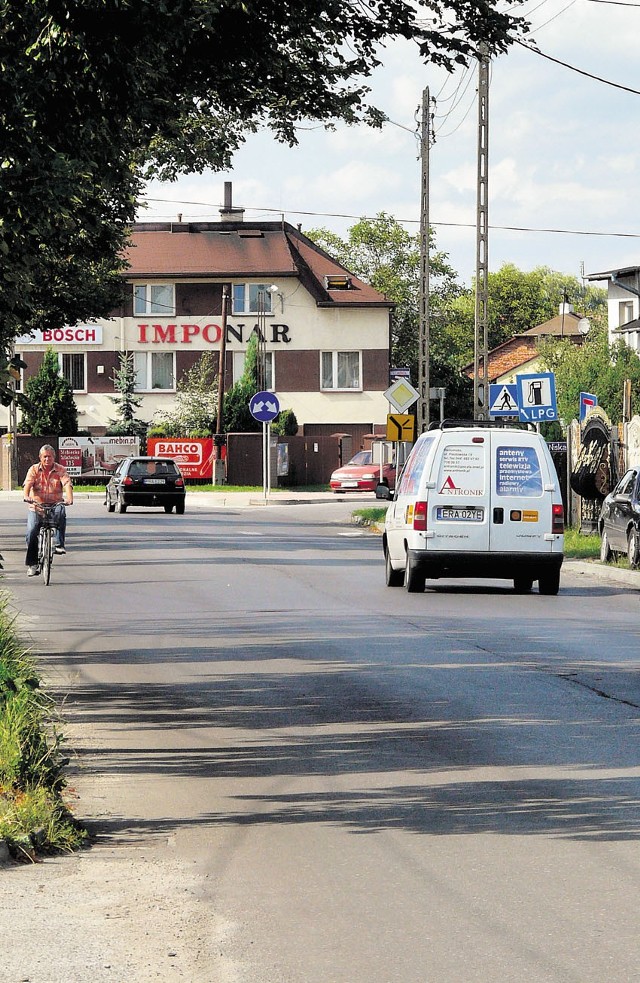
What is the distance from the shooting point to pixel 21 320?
31.7ft

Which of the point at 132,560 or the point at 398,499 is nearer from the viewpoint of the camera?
the point at 398,499

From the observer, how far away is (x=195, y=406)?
2901 inches

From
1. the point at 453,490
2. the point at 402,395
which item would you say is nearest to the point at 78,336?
the point at 402,395

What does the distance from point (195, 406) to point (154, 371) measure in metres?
5.75

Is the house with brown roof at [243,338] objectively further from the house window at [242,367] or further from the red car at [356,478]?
the red car at [356,478]

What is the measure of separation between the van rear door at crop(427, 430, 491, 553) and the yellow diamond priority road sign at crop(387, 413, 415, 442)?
17393mm

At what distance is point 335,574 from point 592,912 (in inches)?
679

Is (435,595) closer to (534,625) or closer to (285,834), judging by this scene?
(534,625)

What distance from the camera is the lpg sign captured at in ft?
220

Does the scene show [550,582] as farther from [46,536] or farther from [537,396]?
[537,396]

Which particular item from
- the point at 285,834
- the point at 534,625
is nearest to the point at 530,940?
the point at 285,834

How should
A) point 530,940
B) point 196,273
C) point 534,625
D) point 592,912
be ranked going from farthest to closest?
point 196,273
point 534,625
point 592,912
point 530,940

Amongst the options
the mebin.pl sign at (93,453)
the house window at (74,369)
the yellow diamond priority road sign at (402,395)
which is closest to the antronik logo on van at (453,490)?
the yellow diamond priority road sign at (402,395)

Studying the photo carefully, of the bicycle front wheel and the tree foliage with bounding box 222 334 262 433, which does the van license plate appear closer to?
the bicycle front wheel
